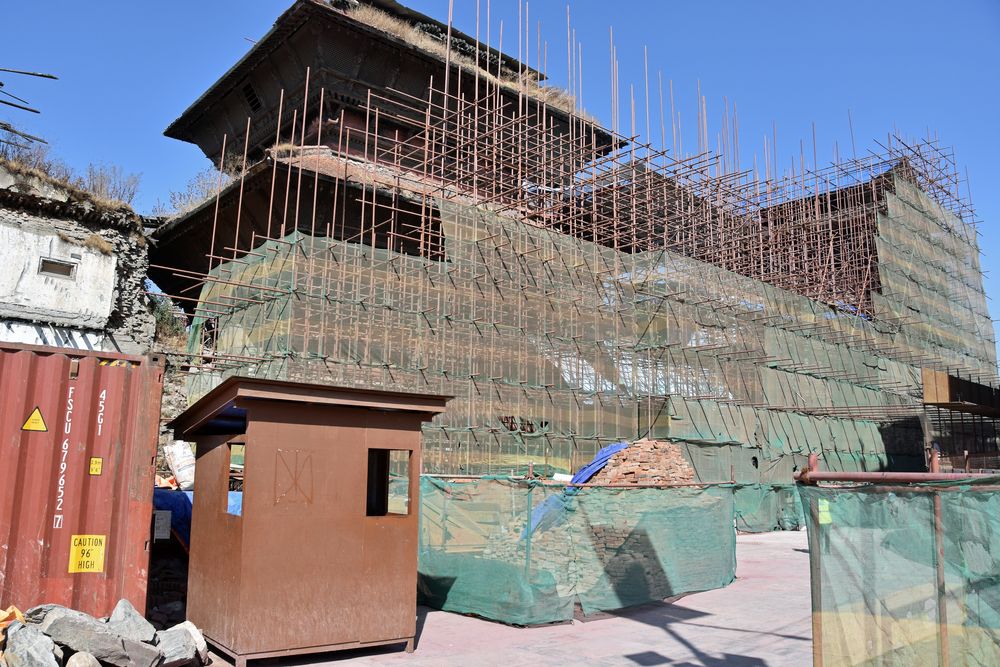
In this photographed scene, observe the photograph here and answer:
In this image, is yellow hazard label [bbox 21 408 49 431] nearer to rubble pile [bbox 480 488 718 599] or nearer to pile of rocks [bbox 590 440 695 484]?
rubble pile [bbox 480 488 718 599]

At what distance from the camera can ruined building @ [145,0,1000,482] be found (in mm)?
20469

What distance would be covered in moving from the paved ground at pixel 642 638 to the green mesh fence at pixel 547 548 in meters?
0.26

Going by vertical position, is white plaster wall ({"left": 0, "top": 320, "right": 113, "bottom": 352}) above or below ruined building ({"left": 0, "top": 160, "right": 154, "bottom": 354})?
below

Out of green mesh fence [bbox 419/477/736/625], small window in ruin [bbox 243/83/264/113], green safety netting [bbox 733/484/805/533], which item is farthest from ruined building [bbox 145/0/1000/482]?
green mesh fence [bbox 419/477/736/625]

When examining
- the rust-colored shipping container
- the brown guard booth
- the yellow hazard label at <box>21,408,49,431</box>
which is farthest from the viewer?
the brown guard booth

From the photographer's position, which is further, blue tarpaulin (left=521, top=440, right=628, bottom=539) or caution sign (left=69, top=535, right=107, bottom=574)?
blue tarpaulin (left=521, top=440, right=628, bottom=539)

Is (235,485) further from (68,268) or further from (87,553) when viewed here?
(87,553)

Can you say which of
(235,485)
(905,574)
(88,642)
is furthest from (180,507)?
(905,574)

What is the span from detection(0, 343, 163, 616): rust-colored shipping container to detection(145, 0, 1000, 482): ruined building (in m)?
10.4

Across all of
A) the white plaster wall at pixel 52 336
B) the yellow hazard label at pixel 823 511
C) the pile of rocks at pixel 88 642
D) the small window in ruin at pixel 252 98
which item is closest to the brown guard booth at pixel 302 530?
the pile of rocks at pixel 88 642

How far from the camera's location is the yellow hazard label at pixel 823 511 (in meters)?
6.00

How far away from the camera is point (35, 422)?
7.64 metres

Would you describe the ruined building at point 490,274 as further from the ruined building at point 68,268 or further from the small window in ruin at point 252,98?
the ruined building at point 68,268

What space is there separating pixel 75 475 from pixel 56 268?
349 inches
